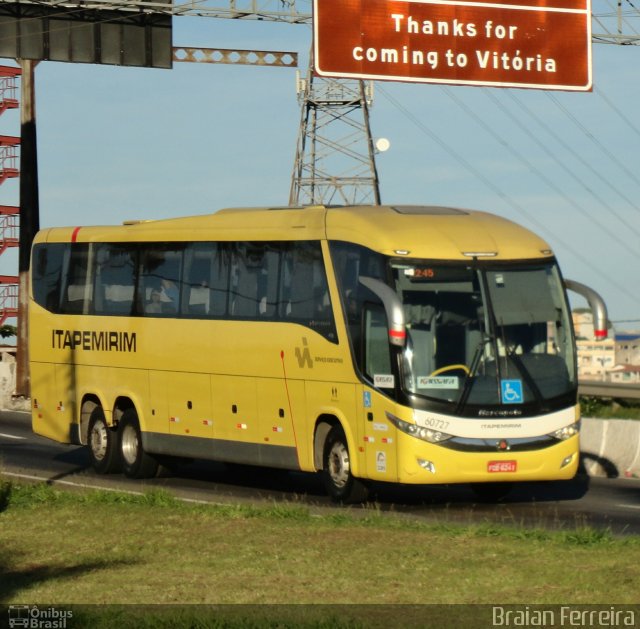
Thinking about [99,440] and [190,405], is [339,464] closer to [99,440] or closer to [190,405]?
[190,405]

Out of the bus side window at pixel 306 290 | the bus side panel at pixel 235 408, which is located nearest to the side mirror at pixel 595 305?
the bus side window at pixel 306 290

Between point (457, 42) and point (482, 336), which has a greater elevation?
point (457, 42)

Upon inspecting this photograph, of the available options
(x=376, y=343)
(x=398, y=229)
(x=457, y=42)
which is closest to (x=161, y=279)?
(x=398, y=229)

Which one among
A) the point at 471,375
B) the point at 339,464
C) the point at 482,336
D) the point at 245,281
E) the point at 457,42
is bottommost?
the point at 339,464

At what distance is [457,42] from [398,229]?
29.3 ft

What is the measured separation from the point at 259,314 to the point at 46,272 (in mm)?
6562

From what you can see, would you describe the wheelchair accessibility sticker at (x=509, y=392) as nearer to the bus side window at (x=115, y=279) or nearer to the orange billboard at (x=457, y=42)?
the bus side window at (x=115, y=279)

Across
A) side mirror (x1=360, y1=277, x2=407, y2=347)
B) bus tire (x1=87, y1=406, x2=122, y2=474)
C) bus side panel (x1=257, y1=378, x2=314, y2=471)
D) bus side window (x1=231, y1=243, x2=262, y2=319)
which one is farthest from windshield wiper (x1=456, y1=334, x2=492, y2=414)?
bus tire (x1=87, y1=406, x2=122, y2=474)

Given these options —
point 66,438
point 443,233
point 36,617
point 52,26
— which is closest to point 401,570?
point 36,617

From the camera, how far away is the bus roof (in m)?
19.5

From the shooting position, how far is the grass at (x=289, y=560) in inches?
459

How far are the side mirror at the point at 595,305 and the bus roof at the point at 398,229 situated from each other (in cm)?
60

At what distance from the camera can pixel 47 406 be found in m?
27.0

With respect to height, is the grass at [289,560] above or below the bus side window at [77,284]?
below
